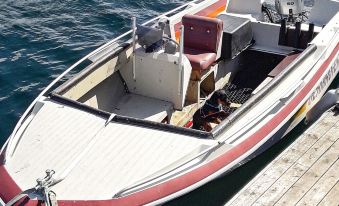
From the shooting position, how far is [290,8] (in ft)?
39.9

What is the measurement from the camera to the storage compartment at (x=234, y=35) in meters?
10.5

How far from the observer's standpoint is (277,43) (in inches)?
450

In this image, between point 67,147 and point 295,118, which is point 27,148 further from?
point 295,118

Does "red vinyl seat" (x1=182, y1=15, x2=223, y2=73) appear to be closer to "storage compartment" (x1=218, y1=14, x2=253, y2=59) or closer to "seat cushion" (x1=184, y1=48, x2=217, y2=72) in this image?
"seat cushion" (x1=184, y1=48, x2=217, y2=72)

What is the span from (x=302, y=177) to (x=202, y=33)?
3.87 metres

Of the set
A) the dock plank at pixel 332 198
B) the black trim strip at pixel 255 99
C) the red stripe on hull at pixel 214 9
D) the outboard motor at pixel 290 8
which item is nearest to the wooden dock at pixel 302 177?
the dock plank at pixel 332 198

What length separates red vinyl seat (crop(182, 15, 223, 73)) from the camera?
9.83 m

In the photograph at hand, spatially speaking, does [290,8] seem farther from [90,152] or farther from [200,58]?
[90,152]

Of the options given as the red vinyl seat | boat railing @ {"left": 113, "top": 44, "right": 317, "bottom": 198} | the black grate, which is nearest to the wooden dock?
boat railing @ {"left": 113, "top": 44, "right": 317, "bottom": 198}

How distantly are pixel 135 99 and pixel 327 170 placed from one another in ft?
13.0

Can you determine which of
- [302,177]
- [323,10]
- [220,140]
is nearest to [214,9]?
[323,10]

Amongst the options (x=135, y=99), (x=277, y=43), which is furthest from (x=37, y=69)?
(x=277, y=43)

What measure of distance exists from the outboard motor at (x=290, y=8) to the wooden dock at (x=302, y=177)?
15.0ft

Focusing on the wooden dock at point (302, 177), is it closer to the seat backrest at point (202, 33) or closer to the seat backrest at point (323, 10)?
the seat backrest at point (202, 33)
